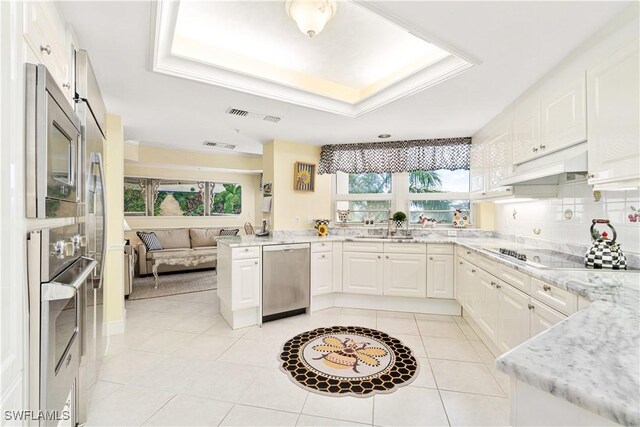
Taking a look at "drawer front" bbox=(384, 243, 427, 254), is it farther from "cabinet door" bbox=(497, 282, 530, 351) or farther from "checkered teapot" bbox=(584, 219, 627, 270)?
"checkered teapot" bbox=(584, 219, 627, 270)

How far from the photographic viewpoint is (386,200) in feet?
14.2

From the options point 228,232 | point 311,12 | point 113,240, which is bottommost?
point 228,232

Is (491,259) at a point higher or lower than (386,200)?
lower

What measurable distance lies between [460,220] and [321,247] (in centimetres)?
195

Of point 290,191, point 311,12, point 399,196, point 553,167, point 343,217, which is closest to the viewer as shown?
point 311,12

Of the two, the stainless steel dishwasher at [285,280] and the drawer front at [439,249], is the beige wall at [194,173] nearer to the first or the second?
the stainless steel dishwasher at [285,280]

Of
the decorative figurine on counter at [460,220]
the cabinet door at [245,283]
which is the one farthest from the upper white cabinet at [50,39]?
the decorative figurine on counter at [460,220]

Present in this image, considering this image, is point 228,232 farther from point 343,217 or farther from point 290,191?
point 343,217

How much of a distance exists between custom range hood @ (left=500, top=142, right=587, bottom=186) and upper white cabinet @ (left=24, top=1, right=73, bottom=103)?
2.66 m

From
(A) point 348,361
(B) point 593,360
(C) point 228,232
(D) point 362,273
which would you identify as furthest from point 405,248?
(C) point 228,232

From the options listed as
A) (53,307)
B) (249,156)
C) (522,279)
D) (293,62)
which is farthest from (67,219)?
(249,156)

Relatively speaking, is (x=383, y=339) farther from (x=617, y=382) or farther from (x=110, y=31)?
(x=110, y=31)

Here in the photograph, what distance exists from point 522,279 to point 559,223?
38.7 inches

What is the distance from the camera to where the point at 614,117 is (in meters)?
1.55
